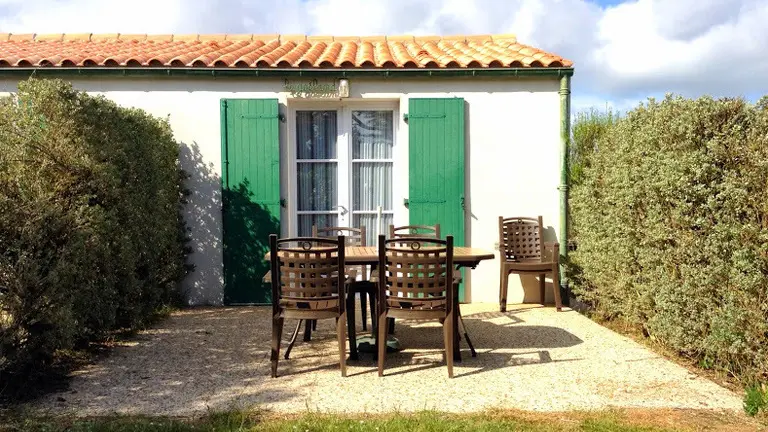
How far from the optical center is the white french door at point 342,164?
7453 millimetres

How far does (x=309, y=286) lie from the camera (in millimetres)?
4285

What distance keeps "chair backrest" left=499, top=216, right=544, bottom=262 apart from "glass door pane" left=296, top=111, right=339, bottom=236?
207 cm

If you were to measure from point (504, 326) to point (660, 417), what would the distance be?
2.52 m

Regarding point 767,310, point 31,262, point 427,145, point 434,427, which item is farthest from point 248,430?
point 427,145

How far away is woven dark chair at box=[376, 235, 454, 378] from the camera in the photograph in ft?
13.9

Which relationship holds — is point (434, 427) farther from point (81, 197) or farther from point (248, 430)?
point (81, 197)

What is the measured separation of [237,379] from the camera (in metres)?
4.26

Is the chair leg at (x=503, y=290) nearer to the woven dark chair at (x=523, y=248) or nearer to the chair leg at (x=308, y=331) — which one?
the woven dark chair at (x=523, y=248)

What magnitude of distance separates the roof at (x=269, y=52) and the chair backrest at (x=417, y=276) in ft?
11.7

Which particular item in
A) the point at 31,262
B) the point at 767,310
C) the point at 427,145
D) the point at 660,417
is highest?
the point at 427,145

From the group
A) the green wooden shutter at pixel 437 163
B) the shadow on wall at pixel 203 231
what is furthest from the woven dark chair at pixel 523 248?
the shadow on wall at pixel 203 231

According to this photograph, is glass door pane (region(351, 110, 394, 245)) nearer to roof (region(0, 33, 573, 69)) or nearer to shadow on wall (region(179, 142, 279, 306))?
roof (region(0, 33, 573, 69))

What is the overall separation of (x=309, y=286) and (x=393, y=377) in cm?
88

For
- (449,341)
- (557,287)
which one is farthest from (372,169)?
(449,341)
